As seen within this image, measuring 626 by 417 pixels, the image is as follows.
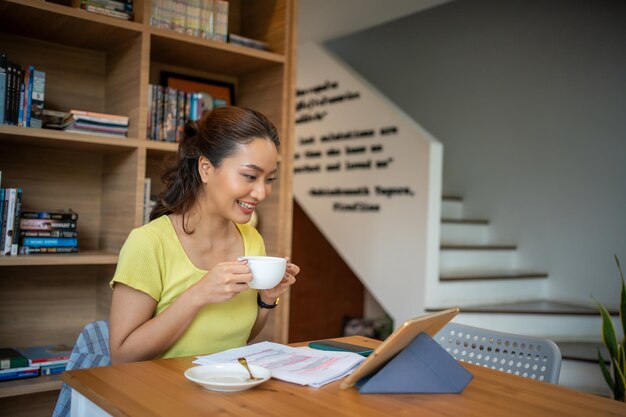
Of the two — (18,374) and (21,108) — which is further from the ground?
(21,108)

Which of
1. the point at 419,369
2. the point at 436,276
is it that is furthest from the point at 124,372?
the point at 436,276

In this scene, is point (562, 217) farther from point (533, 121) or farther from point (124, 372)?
point (124, 372)

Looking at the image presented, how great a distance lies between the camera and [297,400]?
1021 mm

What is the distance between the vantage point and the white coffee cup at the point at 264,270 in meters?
1.26

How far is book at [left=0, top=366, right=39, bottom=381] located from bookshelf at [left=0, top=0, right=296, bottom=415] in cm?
3

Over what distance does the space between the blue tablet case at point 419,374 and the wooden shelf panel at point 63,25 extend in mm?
1726

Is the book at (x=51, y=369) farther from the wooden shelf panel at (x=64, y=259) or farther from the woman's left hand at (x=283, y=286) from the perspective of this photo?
the woman's left hand at (x=283, y=286)

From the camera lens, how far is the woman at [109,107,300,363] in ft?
4.53

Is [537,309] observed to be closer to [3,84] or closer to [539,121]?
[539,121]

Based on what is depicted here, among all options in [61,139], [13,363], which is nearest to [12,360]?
[13,363]

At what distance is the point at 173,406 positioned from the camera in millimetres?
966

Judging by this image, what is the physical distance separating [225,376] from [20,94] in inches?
61.2

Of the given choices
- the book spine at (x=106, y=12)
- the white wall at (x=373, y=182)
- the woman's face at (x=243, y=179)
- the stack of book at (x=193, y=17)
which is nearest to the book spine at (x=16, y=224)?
the book spine at (x=106, y=12)

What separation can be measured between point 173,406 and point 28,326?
1.70 metres
